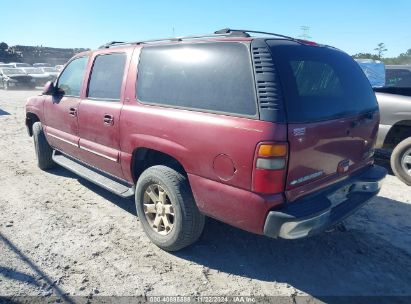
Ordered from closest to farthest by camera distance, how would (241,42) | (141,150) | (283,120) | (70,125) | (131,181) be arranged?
(283,120) < (241,42) < (141,150) < (131,181) < (70,125)

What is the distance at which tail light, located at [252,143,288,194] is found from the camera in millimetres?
2359

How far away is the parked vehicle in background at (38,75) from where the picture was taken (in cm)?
2328

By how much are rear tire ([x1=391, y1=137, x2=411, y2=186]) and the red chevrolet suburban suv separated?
2.10m

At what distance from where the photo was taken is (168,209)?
127 inches

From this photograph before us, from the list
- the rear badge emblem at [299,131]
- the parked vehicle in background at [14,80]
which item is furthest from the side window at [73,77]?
the parked vehicle in background at [14,80]

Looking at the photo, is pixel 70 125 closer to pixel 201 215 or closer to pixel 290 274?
pixel 201 215

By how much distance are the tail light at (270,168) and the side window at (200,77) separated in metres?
0.29

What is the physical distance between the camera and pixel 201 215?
3.08 m

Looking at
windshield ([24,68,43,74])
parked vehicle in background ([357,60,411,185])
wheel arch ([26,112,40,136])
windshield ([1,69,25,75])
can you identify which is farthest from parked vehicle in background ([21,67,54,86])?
parked vehicle in background ([357,60,411,185])

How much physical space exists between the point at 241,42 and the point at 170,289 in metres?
2.06

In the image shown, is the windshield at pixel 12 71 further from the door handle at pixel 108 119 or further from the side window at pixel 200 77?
the side window at pixel 200 77

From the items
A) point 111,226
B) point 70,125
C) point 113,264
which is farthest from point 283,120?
point 70,125

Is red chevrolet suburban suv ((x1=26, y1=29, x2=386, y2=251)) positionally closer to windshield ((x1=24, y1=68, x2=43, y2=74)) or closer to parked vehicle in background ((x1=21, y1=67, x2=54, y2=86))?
parked vehicle in background ((x1=21, y1=67, x2=54, y2=86))

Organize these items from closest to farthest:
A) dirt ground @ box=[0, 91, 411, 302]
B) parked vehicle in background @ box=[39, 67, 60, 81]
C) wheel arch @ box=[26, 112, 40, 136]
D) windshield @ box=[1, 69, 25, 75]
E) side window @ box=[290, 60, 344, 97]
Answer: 1. side window @ box=[290, 60, 344, 97]
2. dirt ground @ box=[0, 91, 411, 302]
3. wheel arch @ box=[26, 112, 40, 136]
4. windshield @ box=[1, 69, 25, 75]
5. parked vehicle in background @ box=[39, 67, 60, 81]
